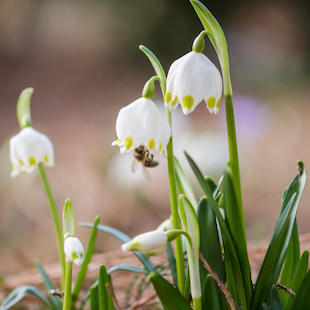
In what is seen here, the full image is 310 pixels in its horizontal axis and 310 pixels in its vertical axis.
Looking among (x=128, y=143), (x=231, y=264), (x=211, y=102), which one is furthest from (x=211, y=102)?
(x=231, y=264)

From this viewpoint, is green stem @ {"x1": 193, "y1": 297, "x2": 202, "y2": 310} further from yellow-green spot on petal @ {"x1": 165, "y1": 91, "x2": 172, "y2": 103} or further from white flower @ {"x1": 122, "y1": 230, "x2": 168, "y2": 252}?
yellow-green spot on petal @ {"x1": 165, "y1": 91, "x2": 172, "y2": 103}

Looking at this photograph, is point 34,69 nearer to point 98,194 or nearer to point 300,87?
point 98,194

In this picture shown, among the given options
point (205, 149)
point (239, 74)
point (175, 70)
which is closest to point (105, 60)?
point (239, 74)

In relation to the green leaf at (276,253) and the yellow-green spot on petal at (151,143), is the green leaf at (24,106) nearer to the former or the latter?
the yellow-green spot on petal at (151,143)

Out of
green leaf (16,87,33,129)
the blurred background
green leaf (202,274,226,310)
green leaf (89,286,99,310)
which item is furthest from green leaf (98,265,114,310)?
the blurred background

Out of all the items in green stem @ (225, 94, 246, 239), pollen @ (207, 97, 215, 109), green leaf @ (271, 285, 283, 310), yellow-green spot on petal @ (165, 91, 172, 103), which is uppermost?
yellow-green spot on petal @ (165, 91, 172, 103)

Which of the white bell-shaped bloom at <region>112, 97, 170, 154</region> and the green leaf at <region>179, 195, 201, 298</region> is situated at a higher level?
the white bell-shaped bloom at <region>112, 97, 170, 154</region>

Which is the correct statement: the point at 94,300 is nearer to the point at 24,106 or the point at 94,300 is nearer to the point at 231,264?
the point at 231,264
